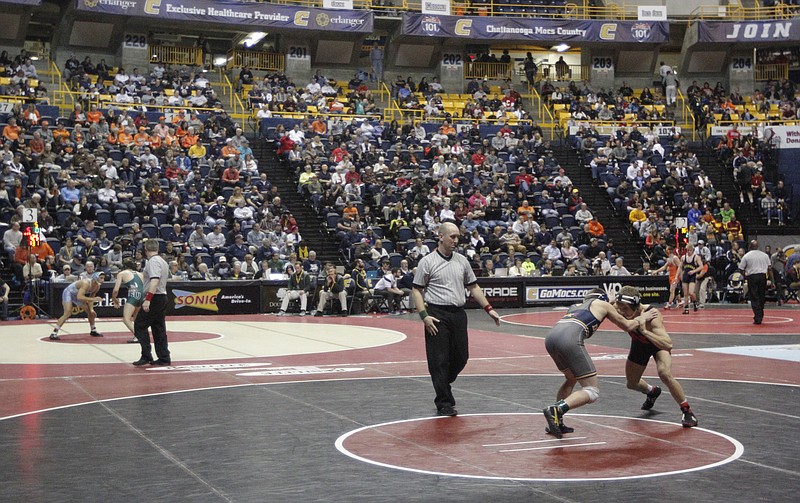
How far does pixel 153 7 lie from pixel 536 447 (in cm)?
3344

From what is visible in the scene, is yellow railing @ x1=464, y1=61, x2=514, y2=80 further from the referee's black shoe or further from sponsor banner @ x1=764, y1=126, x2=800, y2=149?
the referee's black shoe

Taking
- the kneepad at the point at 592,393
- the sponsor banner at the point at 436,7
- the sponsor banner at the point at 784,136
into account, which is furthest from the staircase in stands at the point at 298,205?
the kneepad at the point at 592,393

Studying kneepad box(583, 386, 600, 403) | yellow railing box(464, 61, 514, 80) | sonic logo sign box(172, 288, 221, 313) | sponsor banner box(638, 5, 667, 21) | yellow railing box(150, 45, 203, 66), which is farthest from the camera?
yellow railing box(464, 61, 514, 80)

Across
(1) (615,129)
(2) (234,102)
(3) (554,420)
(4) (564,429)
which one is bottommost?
(4) (564,429)

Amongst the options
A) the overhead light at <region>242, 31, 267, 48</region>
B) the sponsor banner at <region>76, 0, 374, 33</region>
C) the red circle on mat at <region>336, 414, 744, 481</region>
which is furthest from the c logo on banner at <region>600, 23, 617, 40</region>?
the red circle on mat at <region>336, 414, 744, 481</region>

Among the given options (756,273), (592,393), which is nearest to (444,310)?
(592,393)

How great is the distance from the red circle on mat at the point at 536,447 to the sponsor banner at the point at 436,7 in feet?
117

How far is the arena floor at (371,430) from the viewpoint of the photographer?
6777 millimetres

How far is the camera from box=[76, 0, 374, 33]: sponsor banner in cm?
3753

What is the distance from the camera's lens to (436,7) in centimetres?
4341

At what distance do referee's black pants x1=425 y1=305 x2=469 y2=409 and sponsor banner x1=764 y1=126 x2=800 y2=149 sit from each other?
3209 cm

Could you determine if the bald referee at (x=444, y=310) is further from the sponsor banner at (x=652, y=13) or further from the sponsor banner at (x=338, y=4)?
the sponsor banner at (x=652, y=13)

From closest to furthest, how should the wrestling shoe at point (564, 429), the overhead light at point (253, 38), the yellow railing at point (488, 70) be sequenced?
the wrestling shoe at point (564, 429) → the overhead light at point (253, 38) → the yellow railing at point (488, 70)

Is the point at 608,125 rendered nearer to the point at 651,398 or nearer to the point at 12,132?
the point at 12,132
